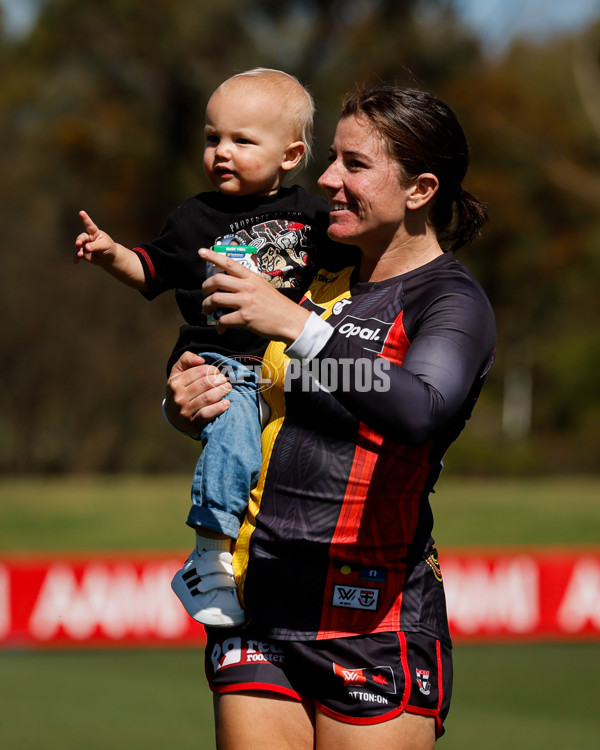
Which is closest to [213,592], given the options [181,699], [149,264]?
[149,264]

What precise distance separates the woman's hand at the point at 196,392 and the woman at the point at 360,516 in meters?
0.03

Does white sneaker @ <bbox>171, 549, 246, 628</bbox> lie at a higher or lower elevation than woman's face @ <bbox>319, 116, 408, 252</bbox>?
lower

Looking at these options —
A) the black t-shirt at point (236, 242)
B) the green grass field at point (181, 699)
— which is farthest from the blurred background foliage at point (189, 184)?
the black t-shirt at point (236, 242)

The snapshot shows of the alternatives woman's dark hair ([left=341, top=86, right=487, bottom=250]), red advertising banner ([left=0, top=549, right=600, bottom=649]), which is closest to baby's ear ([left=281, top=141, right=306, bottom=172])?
woman's dark hair ([left=341, top=86, right=487, bottom=250])

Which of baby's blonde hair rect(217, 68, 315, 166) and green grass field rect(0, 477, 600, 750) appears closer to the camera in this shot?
baby's blonde hair rect(217, 68, 315, 166)

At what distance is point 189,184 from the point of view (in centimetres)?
2331

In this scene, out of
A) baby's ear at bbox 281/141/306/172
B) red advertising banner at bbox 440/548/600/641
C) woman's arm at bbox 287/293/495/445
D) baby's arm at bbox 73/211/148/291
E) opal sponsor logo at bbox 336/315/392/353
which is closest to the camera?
woman's arm at bbox 287/293/495/445

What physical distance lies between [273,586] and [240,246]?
789 mm

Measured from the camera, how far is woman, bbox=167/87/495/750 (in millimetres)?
2469

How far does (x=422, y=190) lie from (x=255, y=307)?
2.16 ft

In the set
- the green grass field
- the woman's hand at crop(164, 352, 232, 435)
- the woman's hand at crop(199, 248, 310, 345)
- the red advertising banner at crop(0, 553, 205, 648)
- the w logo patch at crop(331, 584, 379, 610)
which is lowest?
the green grass field

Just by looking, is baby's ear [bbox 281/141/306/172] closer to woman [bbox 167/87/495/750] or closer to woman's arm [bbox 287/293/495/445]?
woman [bbox 167/87/495/750]

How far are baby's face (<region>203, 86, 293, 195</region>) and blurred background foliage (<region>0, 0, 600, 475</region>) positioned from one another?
1570 centimetres

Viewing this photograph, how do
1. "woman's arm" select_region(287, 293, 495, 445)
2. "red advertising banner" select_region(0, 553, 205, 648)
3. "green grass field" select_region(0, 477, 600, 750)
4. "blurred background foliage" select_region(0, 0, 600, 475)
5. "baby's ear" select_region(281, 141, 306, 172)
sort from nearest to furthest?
"woman's arm" select_region(287, 293, 495, 445), "baby's ear" select_region(281, 141, 306, 172), "green grass field" select_region(0, 477, 600, 750), "red advertising banner" select_region(0, 553, 205, 648), "blurred background foliage" select_region(0, 0, 600, 475)
